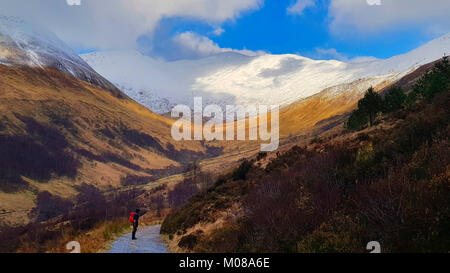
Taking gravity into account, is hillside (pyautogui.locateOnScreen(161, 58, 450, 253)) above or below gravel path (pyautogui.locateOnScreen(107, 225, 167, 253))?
above

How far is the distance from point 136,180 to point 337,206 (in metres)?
172

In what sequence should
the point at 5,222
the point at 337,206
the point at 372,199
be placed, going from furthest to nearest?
the point at 5,222 < the point at 337,206 < the point at 372,199

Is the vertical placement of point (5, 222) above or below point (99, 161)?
below

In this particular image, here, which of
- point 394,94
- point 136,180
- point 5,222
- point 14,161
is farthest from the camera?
point 136,180

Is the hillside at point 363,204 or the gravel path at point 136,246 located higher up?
the hillside at point 363,204

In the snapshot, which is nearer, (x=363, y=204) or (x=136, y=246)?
(x=363, y=204)

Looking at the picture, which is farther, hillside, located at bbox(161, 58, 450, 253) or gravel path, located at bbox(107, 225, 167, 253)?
gravel path, located at bbox(107, 225, 167, 253)

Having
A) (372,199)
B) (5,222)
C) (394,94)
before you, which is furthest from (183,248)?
(5,222)

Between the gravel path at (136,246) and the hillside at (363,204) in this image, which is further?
the gravel path at (136,246)

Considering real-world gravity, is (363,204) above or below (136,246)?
above

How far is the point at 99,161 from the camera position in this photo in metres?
194

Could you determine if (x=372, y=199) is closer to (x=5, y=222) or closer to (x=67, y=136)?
(x=5, y=222)
